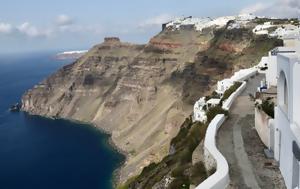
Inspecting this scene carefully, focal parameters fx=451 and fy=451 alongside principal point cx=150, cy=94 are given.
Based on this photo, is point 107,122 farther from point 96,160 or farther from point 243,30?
point 243,30

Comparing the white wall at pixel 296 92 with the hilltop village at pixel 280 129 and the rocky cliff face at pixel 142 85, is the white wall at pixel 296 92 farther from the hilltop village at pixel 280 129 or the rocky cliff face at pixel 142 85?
the rocky cliff face at pixel 142 85

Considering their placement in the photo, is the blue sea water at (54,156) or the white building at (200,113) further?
the blue sea water at (54,156)

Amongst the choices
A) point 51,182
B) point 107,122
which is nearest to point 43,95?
point 107,122

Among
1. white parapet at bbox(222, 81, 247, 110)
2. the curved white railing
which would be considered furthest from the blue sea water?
the curved white railing

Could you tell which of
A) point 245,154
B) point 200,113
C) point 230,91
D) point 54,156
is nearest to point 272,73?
point 230,91

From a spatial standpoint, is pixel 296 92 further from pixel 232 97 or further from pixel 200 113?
pixel 200 113

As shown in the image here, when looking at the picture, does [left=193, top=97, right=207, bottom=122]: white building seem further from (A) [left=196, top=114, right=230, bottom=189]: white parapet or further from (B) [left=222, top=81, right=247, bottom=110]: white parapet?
(A) [left=196, top=114, right=230, bottom=189]: white parapet

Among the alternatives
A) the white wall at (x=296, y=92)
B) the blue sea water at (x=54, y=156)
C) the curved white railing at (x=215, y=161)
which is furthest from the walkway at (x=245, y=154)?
the blue sea water at (x=54, y=156)
